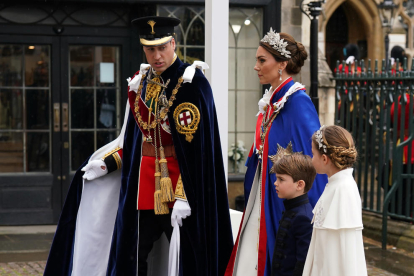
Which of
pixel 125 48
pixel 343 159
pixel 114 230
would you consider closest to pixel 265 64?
pixel 343 159

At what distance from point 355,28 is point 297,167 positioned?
46.3 feet

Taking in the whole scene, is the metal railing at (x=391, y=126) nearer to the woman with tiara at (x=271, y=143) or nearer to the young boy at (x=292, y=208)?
the woman with tiara at (x=271, y=143)

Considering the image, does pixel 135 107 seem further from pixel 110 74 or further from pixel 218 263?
pixel 110 74

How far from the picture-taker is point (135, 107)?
4.29 metres

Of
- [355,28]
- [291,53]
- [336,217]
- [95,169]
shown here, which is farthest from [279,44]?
[355,28]

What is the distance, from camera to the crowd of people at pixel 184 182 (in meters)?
3.76

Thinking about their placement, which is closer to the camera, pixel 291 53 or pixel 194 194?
pixel 291 53

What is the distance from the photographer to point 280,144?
12.5 feet

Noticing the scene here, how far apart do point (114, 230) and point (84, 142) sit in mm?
4031

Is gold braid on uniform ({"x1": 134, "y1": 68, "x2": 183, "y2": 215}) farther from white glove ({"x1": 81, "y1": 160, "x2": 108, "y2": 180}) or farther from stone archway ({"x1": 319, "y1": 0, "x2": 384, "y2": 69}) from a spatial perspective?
stone archway ({"x1": 319, "y1": 0, "x2": 384, "y2": 69})

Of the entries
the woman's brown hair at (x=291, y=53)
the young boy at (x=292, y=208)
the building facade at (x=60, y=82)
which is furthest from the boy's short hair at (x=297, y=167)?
the building facade at (x=60, y=82)

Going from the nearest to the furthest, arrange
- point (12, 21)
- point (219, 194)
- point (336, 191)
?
1. point (336, 191)
2. point (219, 194)
3. point (12, 21)

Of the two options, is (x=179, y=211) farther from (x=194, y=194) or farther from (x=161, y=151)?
(x=161, y=151)

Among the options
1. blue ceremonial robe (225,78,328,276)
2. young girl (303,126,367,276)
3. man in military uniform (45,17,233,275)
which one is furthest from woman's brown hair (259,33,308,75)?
young girl (303,126,367,276)
